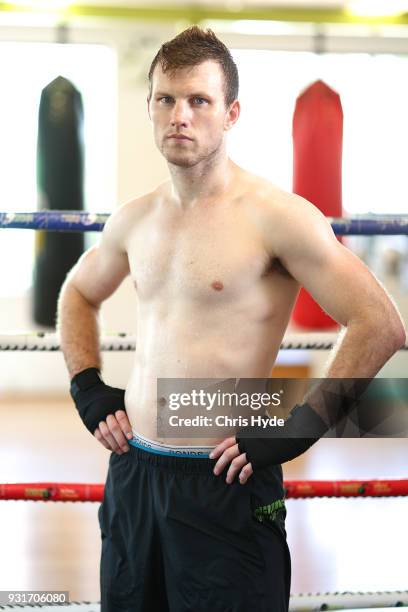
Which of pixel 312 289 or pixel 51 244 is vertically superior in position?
pixel 51 244

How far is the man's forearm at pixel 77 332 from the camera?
5.03 ft

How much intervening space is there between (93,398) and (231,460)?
32 cm

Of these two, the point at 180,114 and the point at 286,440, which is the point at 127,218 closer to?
the point at 180,114

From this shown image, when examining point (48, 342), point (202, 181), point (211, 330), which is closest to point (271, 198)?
point (202, 181)

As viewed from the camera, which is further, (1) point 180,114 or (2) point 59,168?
(2) point 59,168

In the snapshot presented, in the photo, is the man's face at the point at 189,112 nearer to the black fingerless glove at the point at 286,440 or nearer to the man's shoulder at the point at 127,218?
the man's shoulder at the point at 127,218

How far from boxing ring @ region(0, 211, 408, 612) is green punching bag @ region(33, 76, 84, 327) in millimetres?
2446

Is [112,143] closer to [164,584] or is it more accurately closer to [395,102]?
[395,102]

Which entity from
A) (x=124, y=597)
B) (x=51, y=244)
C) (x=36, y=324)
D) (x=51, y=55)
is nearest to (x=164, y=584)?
(x=124, y=597)

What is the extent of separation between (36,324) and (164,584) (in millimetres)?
3529

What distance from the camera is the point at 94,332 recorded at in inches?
61.6

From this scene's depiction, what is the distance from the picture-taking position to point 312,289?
1.22 m

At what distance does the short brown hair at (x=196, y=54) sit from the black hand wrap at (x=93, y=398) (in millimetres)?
550

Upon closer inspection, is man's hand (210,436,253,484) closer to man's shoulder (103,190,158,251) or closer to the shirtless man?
the shirtless man
